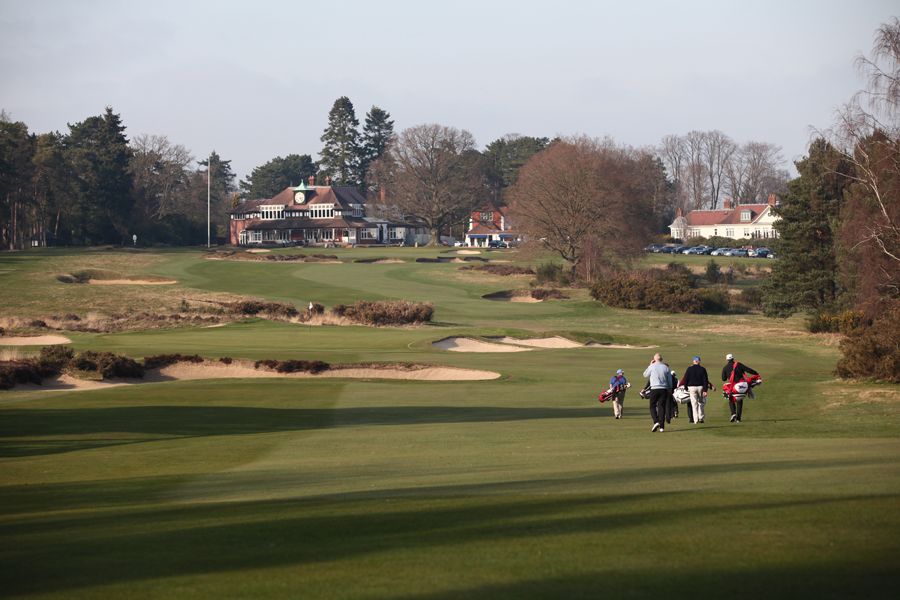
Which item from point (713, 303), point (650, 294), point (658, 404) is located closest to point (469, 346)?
point (658, 404)

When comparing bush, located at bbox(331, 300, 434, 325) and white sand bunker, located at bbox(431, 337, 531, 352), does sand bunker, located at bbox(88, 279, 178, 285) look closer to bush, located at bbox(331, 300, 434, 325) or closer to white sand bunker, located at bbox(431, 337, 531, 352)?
bush, located at bbox(331, 300, 434, 325)

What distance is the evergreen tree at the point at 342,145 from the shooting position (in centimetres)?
19050

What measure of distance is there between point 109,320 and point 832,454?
1809 inches

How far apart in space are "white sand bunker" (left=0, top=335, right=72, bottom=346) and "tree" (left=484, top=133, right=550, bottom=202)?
13466 centimetres

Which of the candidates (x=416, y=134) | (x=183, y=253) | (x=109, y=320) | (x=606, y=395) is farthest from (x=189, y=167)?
(x=606, y=395)

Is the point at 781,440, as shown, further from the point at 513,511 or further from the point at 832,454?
the point at 513,511

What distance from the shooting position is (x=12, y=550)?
10703 millimetres

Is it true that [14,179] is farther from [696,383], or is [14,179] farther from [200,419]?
[696,383]

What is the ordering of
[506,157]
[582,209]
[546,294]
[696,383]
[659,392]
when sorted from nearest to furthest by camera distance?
[659,392], [696,383], [546,294], [582,209], [506,157]

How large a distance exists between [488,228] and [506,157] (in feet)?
93.8

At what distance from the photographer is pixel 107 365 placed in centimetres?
3400

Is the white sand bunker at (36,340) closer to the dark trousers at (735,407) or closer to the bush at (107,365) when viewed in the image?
the bush at (107,365)

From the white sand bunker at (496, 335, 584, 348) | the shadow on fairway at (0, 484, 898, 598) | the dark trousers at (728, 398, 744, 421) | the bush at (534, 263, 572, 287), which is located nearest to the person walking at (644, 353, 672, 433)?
the dark trousers at (728, 398, 744, 421)

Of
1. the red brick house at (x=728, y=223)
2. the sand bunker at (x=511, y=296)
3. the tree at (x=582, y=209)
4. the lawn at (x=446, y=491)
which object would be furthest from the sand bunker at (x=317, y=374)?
the red brick house at (x=728, y=223)
